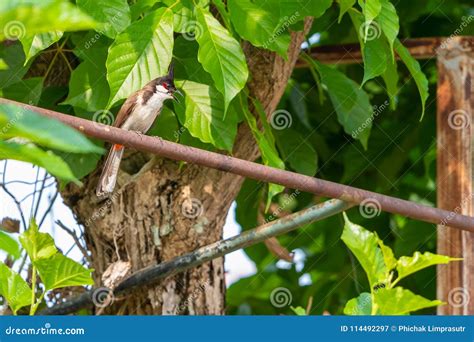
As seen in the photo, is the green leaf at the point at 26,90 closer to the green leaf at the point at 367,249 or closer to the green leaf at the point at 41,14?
the green leaf at the point at 367,249

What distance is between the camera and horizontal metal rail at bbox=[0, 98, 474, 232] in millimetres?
1425

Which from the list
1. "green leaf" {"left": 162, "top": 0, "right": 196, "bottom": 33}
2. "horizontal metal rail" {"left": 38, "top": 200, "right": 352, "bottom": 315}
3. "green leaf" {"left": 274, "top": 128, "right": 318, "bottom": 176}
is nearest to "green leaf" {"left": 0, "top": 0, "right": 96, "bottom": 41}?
"horizontal metal rail" {"left": 38, "top": 200, "right": 352, "bottom": 315}

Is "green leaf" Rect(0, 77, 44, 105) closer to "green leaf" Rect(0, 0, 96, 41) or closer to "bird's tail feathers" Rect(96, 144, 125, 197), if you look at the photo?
"bird's tail feathers" Rect(96, 144, 125, 197)

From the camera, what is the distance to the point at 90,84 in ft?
7.46

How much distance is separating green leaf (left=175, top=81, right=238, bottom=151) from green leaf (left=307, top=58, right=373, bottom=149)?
510mm

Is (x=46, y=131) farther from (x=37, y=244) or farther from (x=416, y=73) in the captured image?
(x=416, y=73)

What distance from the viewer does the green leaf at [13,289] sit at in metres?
1.52

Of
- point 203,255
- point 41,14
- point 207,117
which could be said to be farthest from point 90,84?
point 41,14

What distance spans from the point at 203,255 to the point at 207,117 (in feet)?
1.24

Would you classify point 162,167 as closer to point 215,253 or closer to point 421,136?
point 215,253

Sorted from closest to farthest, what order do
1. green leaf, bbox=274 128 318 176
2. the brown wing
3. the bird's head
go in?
the bird's head, the brown wing, green leaf, bbox=274 128 318 176

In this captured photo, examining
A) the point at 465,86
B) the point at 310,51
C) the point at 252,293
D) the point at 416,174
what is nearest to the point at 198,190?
the point at 310,51

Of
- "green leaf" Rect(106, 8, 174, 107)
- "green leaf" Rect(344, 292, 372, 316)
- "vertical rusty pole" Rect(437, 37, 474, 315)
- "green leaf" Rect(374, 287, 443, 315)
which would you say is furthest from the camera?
"vertical rusty pole" Rect(437, 37, 474, 315)

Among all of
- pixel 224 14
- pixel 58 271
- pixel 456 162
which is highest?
pixel 224 14
